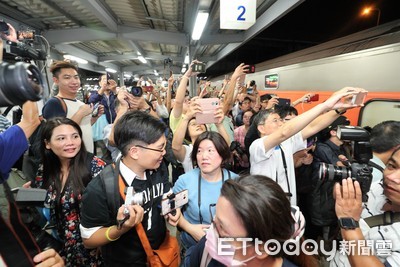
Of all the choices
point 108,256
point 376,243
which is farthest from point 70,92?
point 376,243

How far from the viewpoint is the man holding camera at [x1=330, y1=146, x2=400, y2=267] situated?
1.12m

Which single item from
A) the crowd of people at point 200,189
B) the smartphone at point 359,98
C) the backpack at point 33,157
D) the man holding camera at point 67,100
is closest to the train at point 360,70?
the crowd of people at point 200,189

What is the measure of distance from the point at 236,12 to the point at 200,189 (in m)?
3.43

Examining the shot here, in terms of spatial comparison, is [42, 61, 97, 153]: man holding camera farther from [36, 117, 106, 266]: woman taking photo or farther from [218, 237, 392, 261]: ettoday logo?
[218, 237, 392, 261]: ettoday logo

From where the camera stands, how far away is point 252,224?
2.99 feet

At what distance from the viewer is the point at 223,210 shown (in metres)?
0.99

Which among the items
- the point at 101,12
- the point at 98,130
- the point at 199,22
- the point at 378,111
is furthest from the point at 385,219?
the point at 101,12

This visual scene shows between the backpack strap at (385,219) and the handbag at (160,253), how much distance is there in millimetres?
1131

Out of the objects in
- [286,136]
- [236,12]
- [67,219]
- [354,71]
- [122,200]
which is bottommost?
[67,219]

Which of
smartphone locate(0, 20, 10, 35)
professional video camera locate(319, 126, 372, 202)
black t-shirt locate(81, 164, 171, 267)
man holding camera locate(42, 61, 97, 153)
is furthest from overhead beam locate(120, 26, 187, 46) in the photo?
professional video camera locate(319, 126, 372, 202)

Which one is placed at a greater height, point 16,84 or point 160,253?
point 16,84

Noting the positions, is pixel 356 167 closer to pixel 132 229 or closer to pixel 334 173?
pixel 334 173

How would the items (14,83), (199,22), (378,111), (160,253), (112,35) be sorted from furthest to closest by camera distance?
1. (112,35)
2. (199,22)
3. (378,111)
4. (160,253)
5. (14,83)

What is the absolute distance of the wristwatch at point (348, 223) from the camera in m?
1.20
